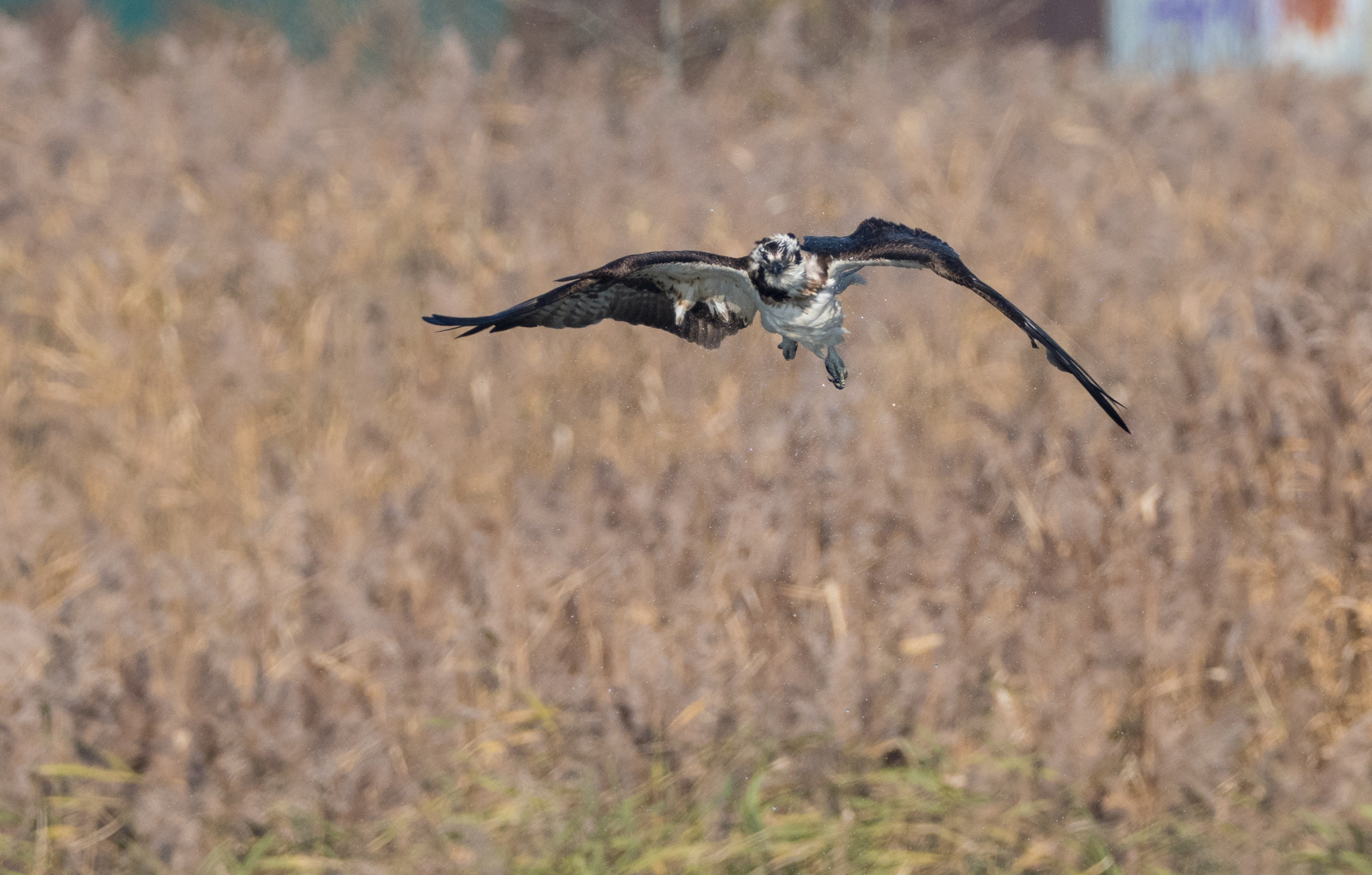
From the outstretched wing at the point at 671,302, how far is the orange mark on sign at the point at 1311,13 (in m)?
17.3

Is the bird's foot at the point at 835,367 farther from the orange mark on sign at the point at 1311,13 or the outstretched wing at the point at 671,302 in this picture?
the orange mark on sign at the point at 1311,13

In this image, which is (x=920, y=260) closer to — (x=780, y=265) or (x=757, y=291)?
(x=780, y=265)

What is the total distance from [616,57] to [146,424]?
6649 mm

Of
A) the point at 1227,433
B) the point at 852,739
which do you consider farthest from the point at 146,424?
the point at 1227,433

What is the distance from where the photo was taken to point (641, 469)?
4.28 m

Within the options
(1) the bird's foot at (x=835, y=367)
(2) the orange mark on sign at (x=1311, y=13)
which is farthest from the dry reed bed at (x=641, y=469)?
(2) the orange mark on sign at (x=1311, y=13)

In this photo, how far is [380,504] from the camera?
3867 millimetres

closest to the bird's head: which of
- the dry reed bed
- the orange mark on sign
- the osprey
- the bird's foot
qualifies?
the osprey

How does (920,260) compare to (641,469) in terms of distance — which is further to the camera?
(641,469)

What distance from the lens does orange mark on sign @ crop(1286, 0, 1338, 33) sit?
→ 17.8m

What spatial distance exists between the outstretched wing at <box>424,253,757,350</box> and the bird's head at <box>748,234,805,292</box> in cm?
4

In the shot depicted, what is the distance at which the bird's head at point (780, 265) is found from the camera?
2.98m

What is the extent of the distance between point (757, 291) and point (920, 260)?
23.1 inches

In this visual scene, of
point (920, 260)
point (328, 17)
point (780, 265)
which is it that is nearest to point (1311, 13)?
point (328, 17)
